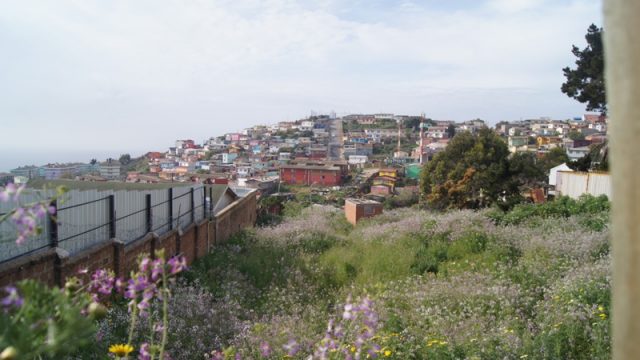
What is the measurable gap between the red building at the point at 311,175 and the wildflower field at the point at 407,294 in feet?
204

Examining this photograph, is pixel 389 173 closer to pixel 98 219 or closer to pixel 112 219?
pixel 112 219

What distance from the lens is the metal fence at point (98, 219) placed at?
5.39m

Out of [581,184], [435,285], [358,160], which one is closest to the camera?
[435,285]

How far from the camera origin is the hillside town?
73.2 meters

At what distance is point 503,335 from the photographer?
197 inches

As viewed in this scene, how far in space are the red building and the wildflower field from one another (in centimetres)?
6222

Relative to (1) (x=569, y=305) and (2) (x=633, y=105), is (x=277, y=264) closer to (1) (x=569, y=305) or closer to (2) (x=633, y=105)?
(1) (x=569, y=305)

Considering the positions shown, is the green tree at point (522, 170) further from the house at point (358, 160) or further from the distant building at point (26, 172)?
the house at point (358, 160)

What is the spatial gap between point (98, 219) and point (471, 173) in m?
19.4

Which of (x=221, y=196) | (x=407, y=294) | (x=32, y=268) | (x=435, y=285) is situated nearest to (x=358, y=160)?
(x=221, y=196)

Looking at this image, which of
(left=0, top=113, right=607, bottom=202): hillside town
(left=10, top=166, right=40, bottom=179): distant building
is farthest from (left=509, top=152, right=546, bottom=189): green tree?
(left=0, top=113, right=607, bottom=202): hillside town

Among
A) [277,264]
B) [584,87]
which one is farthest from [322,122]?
[277,264]

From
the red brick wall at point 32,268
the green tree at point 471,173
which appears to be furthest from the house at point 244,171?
the red brick wall at point 32,268

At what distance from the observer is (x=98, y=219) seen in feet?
22.5
